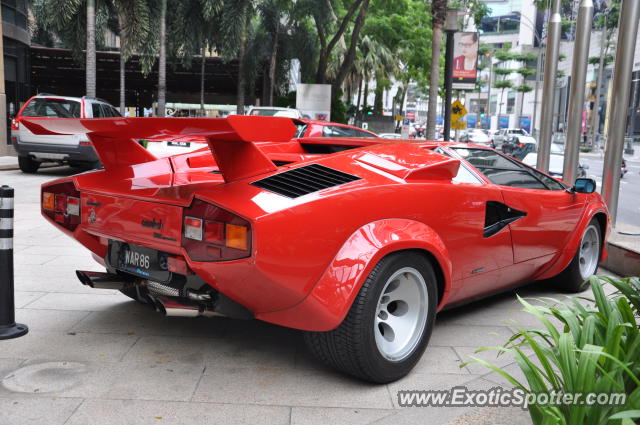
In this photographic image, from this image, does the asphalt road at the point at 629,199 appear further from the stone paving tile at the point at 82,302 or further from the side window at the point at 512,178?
the stone paving tile at the point at 82,302

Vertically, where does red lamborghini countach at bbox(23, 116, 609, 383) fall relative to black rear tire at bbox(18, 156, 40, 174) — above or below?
above

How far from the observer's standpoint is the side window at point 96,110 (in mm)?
15210

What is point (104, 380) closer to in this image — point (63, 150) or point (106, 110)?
point (63, 150)

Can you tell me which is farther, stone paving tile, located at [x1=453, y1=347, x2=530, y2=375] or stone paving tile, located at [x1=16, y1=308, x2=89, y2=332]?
stone paving tile, located at [x1=16, y1=308, x2=89, y2=332]

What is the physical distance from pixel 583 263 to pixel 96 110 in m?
12.9

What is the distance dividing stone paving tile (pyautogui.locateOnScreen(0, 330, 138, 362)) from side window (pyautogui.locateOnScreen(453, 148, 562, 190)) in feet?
9.28

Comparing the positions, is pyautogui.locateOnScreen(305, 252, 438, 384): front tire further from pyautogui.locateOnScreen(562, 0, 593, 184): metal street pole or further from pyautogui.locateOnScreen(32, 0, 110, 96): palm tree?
pyautogui.locateOnScreen(32, 0, 110, 96): palm tree

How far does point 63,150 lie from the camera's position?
14.4 metres

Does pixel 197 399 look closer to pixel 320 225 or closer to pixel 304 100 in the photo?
pixel 320 225

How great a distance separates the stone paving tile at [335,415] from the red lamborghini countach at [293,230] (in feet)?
0.82

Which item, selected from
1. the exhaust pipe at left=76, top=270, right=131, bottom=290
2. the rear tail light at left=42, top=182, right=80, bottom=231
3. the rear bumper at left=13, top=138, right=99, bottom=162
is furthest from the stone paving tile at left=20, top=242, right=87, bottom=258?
the rear bumper at left=13, top=138, right=99, bottom=162

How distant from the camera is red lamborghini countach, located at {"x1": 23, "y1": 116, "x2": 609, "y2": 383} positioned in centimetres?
303

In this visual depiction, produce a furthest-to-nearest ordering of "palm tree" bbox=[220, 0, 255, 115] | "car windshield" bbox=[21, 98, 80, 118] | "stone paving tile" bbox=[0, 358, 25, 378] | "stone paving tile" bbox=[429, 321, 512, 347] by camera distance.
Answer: "palm tree" bbox=[220, 0, 255, 115] → "car windshield" bbox=[21, 98, 80, 118] → "stone paving tile" bbox=[429, 321, 512, 347] → "stone paving tile" bbox=[0, 358, 25, 378]

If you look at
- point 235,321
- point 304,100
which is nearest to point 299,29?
point 304,100
